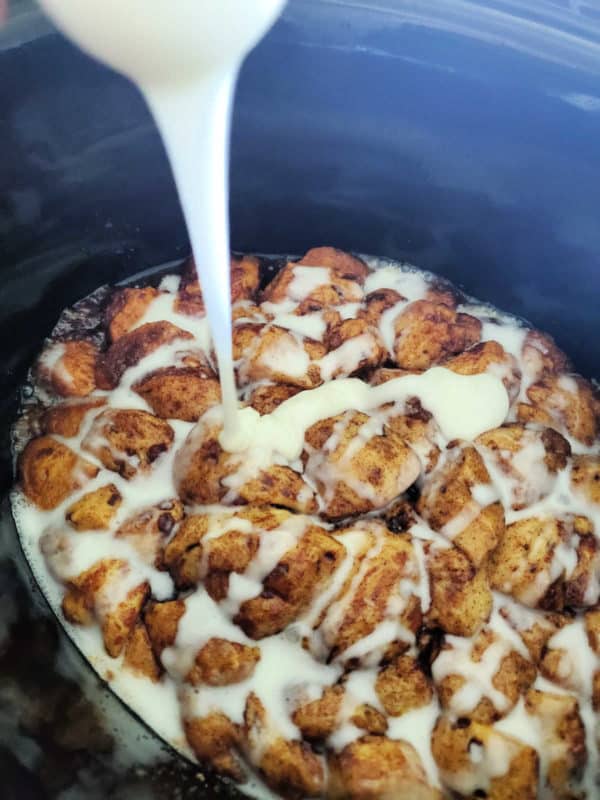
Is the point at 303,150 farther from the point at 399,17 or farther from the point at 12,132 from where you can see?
the point at 12,132

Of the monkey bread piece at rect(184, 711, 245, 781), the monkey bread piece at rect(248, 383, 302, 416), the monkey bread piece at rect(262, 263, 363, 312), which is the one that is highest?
the monkey bread piece at rect(262, 263, 363, 312)

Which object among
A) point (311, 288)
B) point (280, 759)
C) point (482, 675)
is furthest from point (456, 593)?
point (311, 288)

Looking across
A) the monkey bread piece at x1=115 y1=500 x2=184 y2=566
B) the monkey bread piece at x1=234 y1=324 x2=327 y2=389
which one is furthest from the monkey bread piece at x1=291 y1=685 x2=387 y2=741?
the monkey bread piece at x1=234 y1=324 x2=327 y2=389

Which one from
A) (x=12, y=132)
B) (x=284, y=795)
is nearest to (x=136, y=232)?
(x=12, y=132)

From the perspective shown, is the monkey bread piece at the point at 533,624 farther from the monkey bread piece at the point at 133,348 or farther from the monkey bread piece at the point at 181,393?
the monkey bread piece at the point at 133,348

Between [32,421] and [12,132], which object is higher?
[12,132]

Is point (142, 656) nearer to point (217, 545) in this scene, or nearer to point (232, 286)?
point (217, 545)

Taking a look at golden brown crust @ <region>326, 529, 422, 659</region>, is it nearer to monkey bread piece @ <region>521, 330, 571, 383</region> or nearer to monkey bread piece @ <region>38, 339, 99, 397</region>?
monkey bread piece @ <region>521, 330, 571, 383</region>
